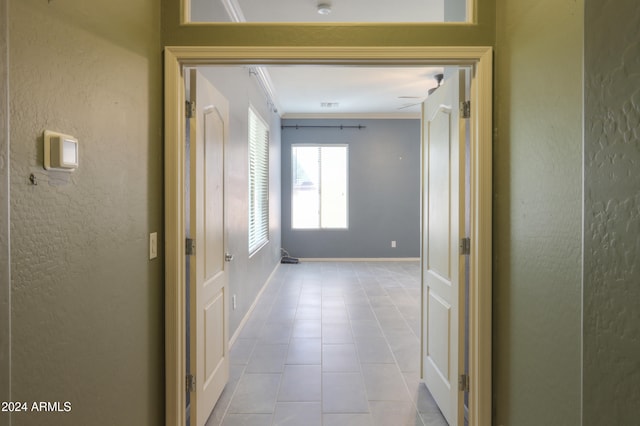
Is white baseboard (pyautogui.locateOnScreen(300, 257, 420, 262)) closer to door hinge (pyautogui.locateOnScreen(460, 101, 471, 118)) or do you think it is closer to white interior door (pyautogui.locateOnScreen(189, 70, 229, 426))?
white interior door (pyautogui.locateOnScreen(189, 70, 229, 426))

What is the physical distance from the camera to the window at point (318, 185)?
812 centimetres

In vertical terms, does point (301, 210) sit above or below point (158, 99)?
below

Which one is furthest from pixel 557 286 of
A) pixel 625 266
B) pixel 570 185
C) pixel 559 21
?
pixel 559 21

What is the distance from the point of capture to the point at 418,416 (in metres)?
2.30

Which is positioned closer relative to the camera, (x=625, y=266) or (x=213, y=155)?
(x=625, y=266)

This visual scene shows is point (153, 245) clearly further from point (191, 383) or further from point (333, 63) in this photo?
point (333, 63)

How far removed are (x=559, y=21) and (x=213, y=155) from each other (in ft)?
5.94

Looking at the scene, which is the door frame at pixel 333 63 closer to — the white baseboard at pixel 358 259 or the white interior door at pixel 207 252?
the white interior door at pixel 207 252

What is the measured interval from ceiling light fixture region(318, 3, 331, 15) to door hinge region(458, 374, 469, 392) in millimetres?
3086

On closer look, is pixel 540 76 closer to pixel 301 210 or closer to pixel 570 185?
pixel 570 185

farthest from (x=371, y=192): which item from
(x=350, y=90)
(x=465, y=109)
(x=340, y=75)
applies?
(x=465, y=109)

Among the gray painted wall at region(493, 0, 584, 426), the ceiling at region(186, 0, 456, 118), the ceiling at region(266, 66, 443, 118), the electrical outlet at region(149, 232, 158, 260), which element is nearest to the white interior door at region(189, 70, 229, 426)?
the electrical outlet at region(149, 232, 158, 260)

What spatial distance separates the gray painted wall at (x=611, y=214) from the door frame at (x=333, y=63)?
100cm

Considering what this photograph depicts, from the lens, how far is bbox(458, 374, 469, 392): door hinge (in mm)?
1962
